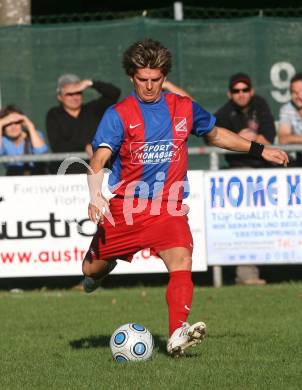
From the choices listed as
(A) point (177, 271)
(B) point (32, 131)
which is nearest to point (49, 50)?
(B) point (32, 131)

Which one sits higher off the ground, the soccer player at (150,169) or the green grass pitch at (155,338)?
the soccer player at (150,169)

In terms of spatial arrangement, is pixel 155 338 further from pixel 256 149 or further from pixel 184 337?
pixel 256 149

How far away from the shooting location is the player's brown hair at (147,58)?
25.1 feet

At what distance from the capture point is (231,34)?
1359 cm

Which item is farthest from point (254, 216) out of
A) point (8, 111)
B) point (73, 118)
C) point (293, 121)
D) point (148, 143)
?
point (148, 143)

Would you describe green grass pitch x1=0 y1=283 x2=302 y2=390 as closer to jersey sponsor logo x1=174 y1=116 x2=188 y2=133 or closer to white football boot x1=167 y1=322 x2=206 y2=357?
white football boot x1=167 y1=322 x2=206 y2=357

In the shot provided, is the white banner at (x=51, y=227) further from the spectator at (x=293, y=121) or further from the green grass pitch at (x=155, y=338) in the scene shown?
the spectator at (x=293, y=121)

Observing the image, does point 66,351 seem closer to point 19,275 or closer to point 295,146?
point 19,275

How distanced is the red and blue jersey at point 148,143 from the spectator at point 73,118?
4.76 meters

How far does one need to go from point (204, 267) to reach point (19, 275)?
196 cm

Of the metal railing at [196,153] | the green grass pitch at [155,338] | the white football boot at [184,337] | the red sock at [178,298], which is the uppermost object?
the metal railing at [196,153]

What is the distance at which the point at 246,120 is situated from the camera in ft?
41.1

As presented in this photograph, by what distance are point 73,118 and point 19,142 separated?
25.9 inches

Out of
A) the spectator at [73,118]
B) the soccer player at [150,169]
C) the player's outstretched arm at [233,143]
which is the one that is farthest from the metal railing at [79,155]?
the soccer player at [150,169]
